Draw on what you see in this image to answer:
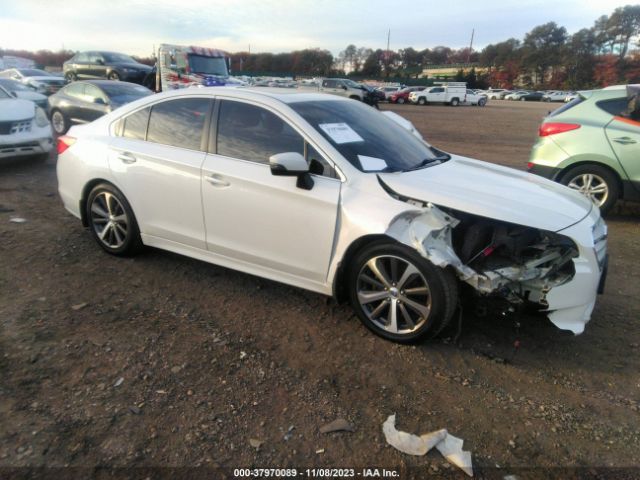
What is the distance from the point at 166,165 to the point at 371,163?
1711 millimetres

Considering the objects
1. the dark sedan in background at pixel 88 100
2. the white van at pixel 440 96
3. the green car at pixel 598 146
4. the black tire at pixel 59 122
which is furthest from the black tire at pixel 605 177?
the white van at pixel 440 96

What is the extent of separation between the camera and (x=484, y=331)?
3.48m

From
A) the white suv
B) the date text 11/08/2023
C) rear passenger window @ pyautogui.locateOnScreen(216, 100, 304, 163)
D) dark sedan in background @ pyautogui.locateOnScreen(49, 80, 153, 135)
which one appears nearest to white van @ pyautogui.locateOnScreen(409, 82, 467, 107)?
the white suv

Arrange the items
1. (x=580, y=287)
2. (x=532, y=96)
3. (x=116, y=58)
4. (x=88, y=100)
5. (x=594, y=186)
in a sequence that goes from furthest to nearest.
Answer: (x=532, y=96) < (x=116, y=58) < (x=88, y=100) < (x=594, y=186) < (x=580, y=287)

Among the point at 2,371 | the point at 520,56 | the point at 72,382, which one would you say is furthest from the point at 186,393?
the point at 520,56

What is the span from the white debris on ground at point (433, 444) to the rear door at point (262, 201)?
121cm

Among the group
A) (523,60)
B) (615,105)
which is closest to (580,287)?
(615,105)

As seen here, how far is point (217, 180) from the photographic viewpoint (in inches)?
140

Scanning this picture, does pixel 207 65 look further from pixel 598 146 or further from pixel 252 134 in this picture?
pixel 252 134

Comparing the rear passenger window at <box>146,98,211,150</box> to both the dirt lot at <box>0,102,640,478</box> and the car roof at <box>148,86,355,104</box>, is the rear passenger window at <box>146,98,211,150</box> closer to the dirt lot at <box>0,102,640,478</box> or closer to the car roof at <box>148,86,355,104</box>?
the car roof at <box>148,86,355,104</box>

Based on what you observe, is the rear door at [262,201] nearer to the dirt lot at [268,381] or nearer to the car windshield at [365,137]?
the car windshield at [365,137]

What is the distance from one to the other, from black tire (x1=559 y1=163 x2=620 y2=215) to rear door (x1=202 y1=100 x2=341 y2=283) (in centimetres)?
450

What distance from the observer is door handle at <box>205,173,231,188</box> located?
353 centimetres

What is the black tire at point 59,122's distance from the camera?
11.1 m
